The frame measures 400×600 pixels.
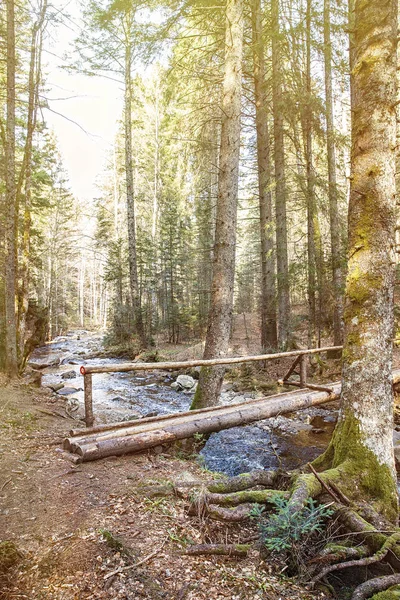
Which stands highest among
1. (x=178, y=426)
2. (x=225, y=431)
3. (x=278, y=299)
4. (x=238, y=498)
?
(x=278, y=299)

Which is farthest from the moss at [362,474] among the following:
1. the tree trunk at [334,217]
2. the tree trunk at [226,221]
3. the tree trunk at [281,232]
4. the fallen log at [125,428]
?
the tree trunk at [281,232]

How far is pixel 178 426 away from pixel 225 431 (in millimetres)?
2299

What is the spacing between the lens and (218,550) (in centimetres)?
301

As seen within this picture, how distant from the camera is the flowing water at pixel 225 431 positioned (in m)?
6.18

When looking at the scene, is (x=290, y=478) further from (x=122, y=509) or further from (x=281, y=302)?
(x=281, y=302)

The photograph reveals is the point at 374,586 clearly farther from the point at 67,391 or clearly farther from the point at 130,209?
the point at 130,209

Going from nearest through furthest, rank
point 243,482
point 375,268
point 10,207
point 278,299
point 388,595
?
1. point 388,595
2. point 375,268
3. point 243,482
4. point 10,207
5. point 278,299

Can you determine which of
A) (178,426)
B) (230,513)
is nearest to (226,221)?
(178,426)

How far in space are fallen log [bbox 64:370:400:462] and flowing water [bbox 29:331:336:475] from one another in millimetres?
459

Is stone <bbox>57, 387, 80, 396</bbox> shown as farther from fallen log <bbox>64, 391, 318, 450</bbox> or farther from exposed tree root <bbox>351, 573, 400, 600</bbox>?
exposed tree root <bbox>351, 573, 400, 600</bbox>

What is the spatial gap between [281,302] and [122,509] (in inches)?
409

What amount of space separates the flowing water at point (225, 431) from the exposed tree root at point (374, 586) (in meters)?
1.51

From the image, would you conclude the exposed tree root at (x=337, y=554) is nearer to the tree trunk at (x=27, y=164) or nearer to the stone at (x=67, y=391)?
the stone at (x=67, y=391)

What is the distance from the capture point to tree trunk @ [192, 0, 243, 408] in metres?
7.03
